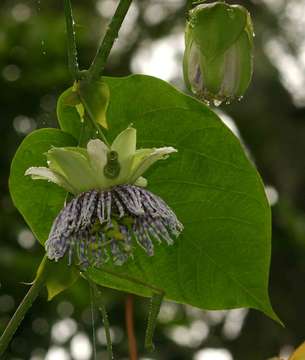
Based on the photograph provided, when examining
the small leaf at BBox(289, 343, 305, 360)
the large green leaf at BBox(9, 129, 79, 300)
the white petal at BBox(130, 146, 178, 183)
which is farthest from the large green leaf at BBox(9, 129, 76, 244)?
the small leaf at BBox(289, 343, 305, 360)

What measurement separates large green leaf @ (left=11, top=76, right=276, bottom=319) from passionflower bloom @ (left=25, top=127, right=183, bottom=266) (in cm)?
5

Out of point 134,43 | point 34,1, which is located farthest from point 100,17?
point 34,1

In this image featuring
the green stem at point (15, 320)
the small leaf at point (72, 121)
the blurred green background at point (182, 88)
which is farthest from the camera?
the blurred green background at point (182, 88)

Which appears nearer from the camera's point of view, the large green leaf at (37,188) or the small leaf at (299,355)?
the small leaf at (299,355)

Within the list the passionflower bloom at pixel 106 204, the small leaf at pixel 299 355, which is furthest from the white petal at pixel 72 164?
the small leaf at pixel 299 355

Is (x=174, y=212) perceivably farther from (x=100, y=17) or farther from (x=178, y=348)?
(x=100, y=17)

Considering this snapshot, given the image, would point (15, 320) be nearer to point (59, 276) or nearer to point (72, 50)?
point (59, 276)

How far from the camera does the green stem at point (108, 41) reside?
87cm

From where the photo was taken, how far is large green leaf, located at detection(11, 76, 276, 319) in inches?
37.2

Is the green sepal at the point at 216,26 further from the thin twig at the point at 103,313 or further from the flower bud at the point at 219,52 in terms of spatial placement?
the thin twig at the point at 103,313

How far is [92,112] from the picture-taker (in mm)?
877

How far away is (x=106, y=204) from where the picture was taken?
888mm

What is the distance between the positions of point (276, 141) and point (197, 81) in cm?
235

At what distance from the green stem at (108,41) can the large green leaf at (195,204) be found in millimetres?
78
